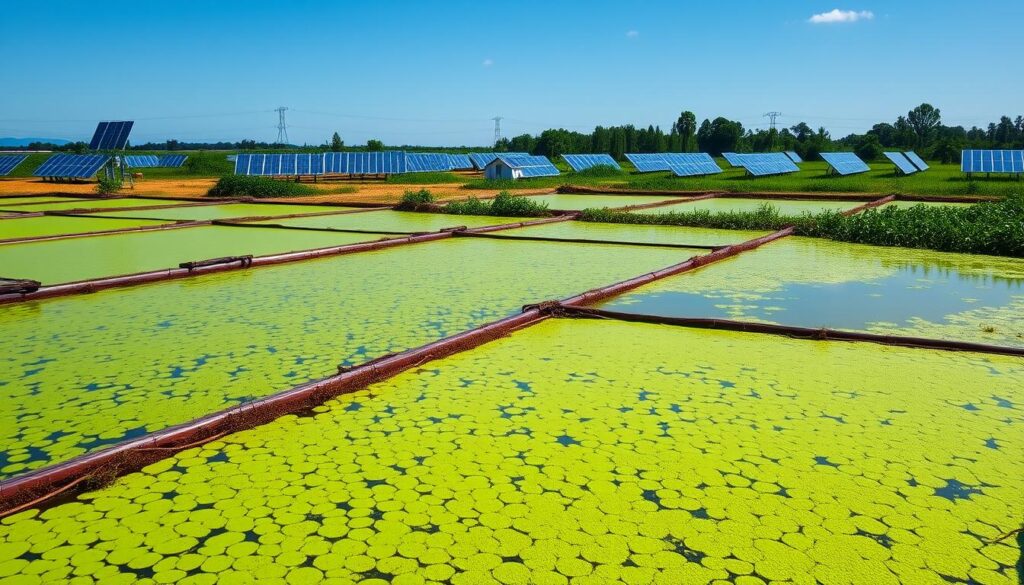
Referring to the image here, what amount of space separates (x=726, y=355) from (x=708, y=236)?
20.2 feet

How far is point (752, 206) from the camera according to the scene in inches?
577

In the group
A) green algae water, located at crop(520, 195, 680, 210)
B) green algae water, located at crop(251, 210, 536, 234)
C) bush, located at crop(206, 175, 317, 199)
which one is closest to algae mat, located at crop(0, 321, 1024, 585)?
green algae water, located at crop(251, 210, 536, 234)

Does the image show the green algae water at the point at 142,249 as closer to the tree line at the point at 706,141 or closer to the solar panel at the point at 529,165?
the solar panel at the point at 529,165

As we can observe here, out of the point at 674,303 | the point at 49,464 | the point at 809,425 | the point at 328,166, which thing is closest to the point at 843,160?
the point at 328,166

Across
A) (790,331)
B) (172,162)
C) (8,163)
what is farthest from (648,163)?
(172,162)

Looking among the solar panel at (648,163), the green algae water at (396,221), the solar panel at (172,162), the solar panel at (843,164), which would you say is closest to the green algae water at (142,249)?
the green algae water at (396,221)

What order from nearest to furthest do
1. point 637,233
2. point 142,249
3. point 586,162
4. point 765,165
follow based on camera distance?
point 142,249 → point 637,233 → point 765,165 → point 586,162

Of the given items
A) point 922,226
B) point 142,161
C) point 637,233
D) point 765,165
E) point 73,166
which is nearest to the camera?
point 922,226

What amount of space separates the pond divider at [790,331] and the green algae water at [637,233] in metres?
4.35

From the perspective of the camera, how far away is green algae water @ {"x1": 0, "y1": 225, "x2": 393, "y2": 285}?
7.55 meters

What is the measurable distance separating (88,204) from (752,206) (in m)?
13.3

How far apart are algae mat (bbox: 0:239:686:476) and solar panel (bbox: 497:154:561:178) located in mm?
18139

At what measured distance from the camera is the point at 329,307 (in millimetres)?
5809

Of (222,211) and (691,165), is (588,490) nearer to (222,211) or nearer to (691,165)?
(222,211)
